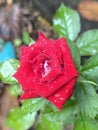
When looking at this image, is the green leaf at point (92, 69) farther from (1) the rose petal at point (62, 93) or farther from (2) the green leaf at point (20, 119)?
(2) the green leaf at point (20, 119)

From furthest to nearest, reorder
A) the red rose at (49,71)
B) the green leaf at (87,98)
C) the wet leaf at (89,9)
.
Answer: the wet leaf at (89,9) < the green leaf at (87,98) < the red rose at (49,71)

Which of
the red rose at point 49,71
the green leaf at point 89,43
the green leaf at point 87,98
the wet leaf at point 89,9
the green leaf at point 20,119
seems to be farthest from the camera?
the wet leaf at point 89,9

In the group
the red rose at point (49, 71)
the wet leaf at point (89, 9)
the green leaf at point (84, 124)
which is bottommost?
the wet leaf at point (89, 9)

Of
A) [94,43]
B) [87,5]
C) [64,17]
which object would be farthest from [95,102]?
[87,5]

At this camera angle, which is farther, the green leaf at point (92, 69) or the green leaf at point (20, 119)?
the green leaf at point (20, 119)

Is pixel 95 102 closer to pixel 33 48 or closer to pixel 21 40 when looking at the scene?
pixel 33 48

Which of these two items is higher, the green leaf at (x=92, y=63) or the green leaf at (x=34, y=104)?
the green leaf at (x=92, y=63)

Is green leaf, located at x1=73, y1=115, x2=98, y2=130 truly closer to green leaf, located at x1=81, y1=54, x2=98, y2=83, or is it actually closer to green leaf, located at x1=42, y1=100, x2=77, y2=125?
green leaf, located at x1=42, y1=100, x2=77, y2=125

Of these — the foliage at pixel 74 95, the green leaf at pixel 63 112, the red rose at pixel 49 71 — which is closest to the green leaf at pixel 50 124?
the foliage at pixel 74 95

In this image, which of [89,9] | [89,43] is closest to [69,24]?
[89,43]
